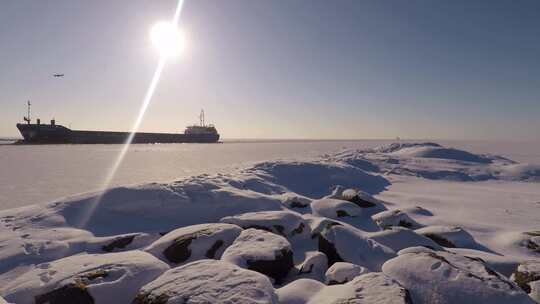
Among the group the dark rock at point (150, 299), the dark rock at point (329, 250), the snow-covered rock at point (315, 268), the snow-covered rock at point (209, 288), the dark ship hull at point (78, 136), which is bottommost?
the snow-covered rock at point (315, 268)

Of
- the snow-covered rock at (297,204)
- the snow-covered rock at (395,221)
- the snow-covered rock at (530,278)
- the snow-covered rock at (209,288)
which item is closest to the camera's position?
the snow-covered rock at (209,288)

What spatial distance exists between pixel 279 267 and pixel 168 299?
1.73 meters

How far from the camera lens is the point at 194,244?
16.1 feet

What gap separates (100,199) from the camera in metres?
7.50

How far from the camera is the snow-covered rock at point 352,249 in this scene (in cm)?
465

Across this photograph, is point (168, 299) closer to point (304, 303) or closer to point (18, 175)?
point (304, 303)

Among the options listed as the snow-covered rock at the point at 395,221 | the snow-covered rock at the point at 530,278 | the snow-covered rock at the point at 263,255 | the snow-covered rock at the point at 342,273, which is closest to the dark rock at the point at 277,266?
the snow-covered rock at the point at 263,255

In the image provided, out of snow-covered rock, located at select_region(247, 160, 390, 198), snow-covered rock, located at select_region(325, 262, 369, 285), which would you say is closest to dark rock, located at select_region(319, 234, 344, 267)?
snow-covered rock, located at select_region(325, 262, 369, 285)

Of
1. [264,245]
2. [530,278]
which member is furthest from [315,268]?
[530,278]

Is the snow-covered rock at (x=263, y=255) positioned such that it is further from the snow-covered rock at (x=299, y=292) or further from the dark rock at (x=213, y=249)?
the snow-covered rock at (x=299, y=292)

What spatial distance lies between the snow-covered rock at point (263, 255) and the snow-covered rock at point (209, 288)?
60 centimetres

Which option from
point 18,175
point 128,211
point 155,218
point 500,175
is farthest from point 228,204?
point 500,175

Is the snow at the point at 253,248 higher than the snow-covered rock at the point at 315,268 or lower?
higher

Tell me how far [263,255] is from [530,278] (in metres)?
3.29
